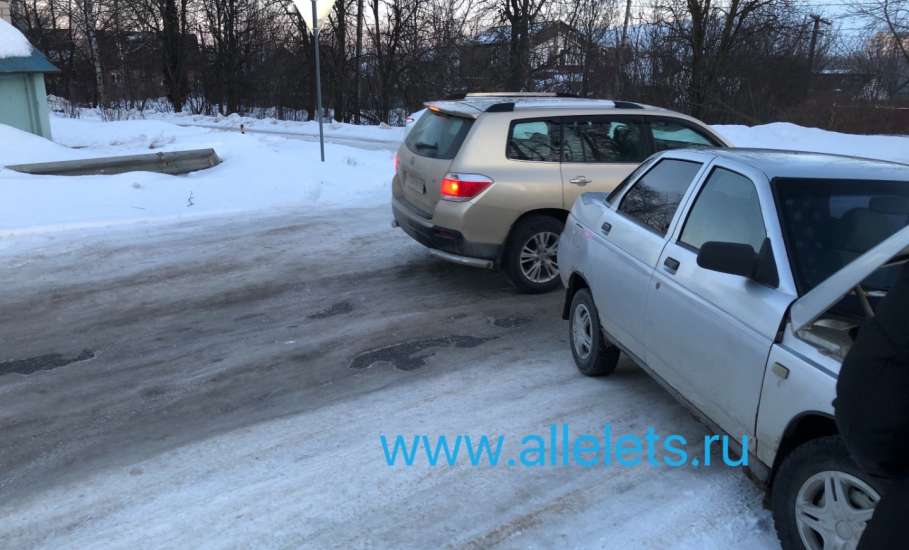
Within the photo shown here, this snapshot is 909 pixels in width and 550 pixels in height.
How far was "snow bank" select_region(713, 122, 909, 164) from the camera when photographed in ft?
51.2

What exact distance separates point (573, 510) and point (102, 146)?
16570mm

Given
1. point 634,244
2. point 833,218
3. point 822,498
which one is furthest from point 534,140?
point 822,498

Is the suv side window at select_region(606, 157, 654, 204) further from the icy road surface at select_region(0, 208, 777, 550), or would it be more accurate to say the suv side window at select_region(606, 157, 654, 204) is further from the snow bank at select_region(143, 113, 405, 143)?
the snow bank at select_region(143, 113, 405, 143)

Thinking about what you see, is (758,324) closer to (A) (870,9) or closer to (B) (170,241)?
(B) (170,241)

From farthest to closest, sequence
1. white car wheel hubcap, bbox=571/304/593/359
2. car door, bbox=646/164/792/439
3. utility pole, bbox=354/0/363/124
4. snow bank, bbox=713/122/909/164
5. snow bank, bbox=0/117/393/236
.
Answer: utility pole, bbox=354/0/363/124 < snow bank, bbox=713/122/909/164 < snow bank, bbox=0/117/393/236 < white car wheel hubcap, bbox=571/304/593/359 < car door, bbox=646/164/792/439

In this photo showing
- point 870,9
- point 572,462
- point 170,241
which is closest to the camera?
point 572,462

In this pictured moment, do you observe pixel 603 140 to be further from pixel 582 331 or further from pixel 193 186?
pixel 193 186

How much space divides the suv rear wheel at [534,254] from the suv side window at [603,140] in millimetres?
685

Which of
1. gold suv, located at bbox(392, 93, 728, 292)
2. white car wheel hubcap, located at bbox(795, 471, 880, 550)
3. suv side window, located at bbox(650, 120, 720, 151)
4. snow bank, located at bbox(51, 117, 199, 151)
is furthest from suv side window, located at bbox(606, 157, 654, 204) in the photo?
snow bank, located at bbox(51, 117, 199, 151)

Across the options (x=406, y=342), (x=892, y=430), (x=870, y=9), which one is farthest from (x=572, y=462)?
(x=870, y=9)

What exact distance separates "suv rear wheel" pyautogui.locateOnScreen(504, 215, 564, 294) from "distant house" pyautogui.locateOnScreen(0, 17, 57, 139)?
13696mm

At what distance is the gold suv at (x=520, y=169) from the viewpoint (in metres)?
6.83

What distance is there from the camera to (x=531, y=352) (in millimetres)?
5688

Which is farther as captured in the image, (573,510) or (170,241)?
(170,241)
